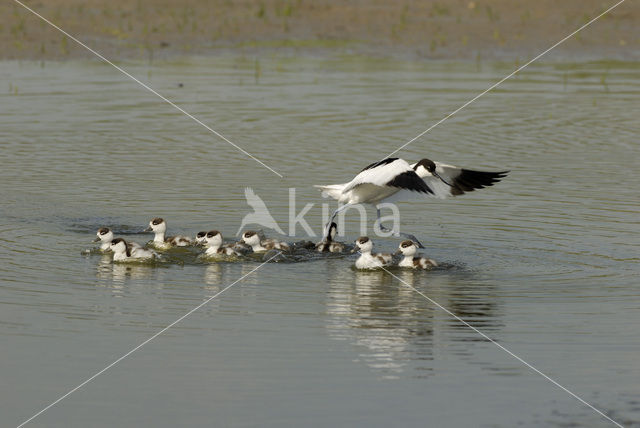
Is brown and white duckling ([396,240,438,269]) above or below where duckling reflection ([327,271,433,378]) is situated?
above

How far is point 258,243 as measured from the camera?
1205 cm

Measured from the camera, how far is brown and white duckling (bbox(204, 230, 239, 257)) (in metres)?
11.6

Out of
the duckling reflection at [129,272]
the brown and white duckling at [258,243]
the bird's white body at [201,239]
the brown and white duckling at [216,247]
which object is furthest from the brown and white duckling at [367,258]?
the duckling reflection at [129,272]

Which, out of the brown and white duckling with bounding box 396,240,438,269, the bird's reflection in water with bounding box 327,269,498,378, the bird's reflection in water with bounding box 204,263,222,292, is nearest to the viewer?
the bird's reflection in water with bounding box 327,269,498,378

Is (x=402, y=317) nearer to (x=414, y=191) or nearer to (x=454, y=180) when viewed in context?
(x=414, y=191)

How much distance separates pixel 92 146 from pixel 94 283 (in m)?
7.37

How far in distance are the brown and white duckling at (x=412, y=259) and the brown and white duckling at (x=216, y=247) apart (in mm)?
1716

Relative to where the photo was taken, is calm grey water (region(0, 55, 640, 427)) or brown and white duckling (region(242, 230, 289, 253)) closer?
calm grey water (region(0, 55, 640, 427))

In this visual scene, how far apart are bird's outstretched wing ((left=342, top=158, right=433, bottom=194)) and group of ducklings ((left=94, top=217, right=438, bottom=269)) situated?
1.80 ft

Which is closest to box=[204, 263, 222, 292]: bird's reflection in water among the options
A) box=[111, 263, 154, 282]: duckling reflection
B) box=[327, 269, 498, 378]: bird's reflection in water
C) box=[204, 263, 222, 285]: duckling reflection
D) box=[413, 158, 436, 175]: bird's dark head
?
box=[204, 263, 222, 285]: duckling reflection

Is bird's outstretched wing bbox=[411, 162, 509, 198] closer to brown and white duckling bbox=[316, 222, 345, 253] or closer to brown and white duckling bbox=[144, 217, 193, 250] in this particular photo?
brown and white duckling bbox=[316, 222, 345, 253]

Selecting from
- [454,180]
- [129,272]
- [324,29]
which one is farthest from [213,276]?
[324,29]

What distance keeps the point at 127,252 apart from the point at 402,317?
A: 3394 millimetres

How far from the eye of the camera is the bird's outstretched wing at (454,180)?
12.4 metres
